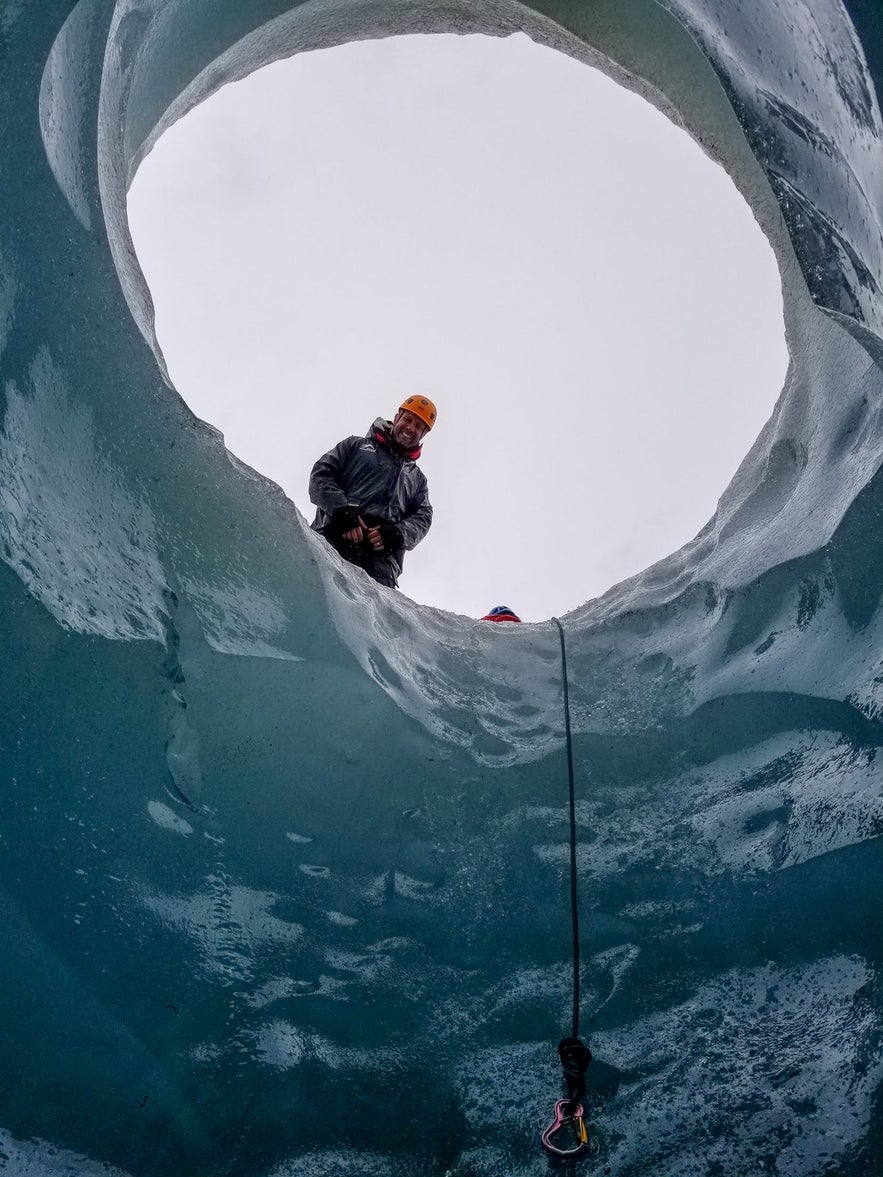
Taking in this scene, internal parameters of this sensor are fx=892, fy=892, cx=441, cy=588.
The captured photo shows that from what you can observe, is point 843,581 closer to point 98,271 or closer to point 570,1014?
point 570,1014

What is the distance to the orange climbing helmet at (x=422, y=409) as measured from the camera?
5.14 m

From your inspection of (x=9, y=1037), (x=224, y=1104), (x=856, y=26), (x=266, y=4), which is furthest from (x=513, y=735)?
(x=266, y=4)

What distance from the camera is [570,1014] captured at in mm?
2092

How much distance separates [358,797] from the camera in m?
2.44

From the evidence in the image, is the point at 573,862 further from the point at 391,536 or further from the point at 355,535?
the point at 391,536

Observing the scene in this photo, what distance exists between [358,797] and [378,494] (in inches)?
103

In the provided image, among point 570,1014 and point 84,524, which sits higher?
point 84,524

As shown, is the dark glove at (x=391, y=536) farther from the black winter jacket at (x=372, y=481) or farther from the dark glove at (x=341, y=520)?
the dark glove at (x=341, y=520)

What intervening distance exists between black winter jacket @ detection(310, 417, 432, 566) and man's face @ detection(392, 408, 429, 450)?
0.14ft

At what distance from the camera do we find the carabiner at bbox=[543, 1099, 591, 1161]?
1.65m

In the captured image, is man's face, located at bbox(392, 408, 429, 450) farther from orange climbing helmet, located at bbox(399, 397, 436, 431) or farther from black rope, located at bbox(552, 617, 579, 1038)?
black rope, located at bbox(552, 617, 579, 1038)

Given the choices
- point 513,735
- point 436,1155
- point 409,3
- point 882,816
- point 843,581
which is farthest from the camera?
point 409,3

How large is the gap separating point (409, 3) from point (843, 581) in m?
2.85

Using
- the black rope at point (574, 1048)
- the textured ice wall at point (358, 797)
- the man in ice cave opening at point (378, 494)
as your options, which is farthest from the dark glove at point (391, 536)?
the black rope at point (574, 1048)
